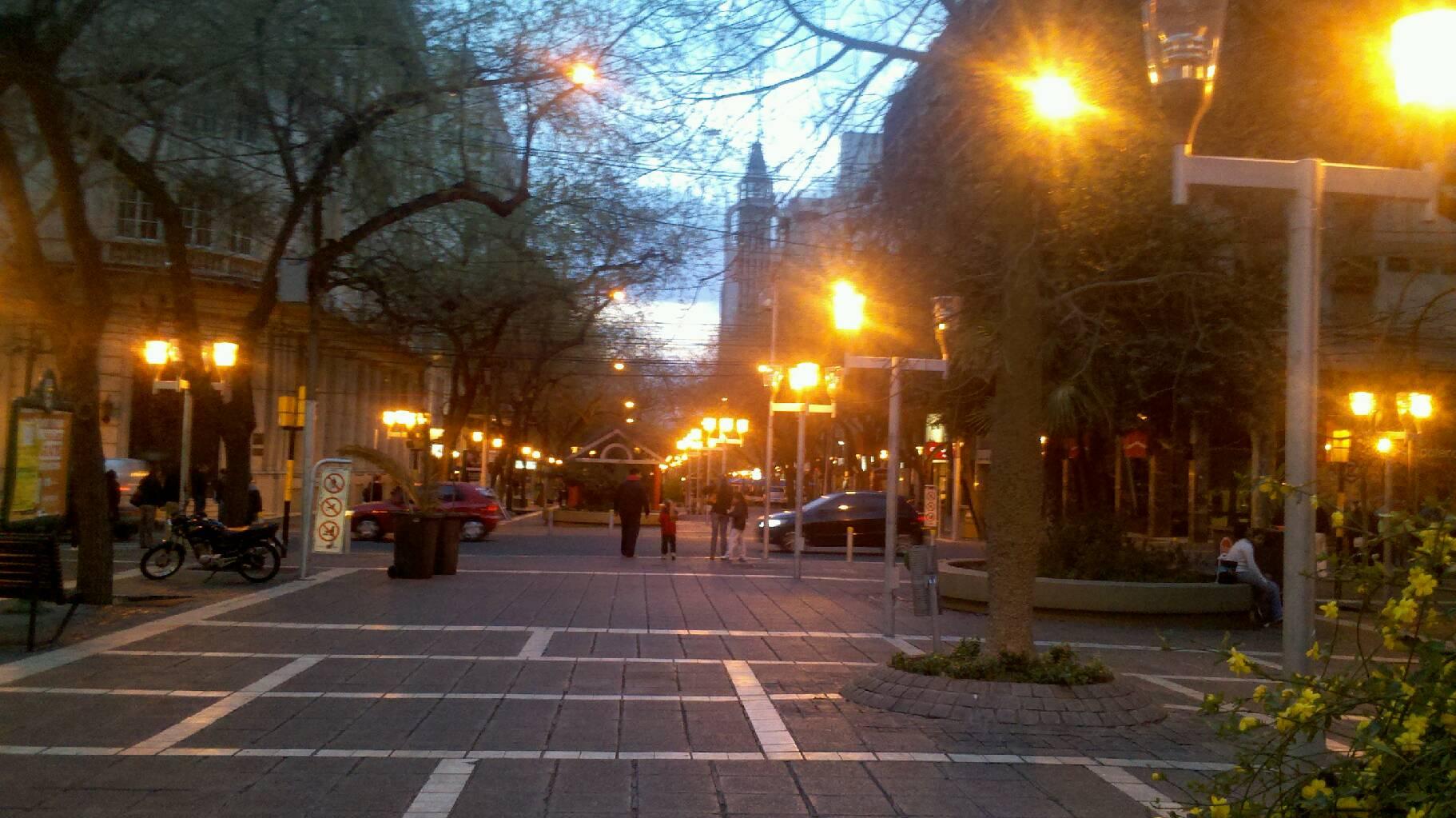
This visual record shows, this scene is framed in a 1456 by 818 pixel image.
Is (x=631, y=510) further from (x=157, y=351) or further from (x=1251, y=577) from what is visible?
(x=1251, y=577)

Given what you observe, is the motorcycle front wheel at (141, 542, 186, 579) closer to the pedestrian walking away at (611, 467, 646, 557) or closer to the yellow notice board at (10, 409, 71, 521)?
the yellow notice board at (10, 409, 71, 521)

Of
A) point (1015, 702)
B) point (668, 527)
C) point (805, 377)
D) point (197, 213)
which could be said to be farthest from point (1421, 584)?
point (668, 527)

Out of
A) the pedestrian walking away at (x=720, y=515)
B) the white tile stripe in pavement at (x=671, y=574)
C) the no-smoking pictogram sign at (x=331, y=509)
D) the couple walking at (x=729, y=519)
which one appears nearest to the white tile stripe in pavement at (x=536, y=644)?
the no-smoking pictogram sign at (x=331, y=509)

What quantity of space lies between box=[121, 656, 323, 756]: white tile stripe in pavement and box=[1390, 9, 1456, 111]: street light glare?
771cm

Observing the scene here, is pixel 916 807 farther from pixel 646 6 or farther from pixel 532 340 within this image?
pixel 532 340

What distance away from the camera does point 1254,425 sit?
24219 millimetres

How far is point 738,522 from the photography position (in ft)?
91.8

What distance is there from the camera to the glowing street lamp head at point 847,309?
15078 mm

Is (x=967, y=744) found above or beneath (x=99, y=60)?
beneath

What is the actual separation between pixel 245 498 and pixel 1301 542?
62.6 ft

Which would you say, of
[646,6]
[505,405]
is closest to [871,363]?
[646,6]

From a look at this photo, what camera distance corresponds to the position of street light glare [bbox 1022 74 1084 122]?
29.9 feet

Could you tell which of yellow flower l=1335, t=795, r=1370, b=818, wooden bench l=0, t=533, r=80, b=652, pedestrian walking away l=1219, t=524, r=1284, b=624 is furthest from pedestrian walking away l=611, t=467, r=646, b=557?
yellow flower l=1335, t=795, r=1370, b=818

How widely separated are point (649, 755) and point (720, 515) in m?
20.5
